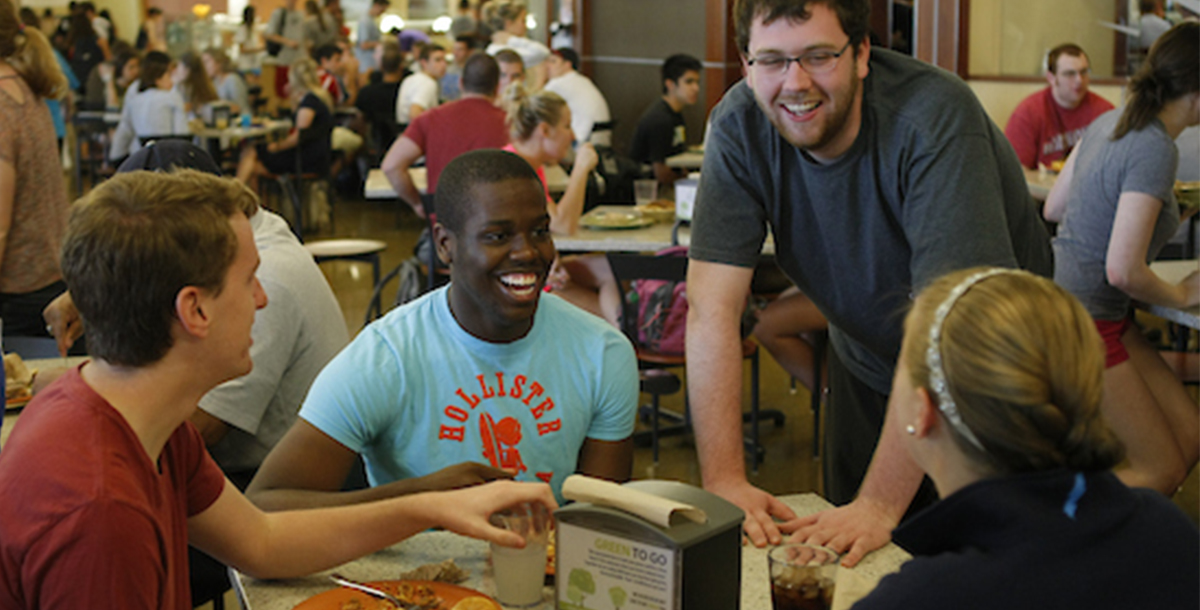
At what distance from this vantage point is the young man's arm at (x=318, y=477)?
180 centimetres

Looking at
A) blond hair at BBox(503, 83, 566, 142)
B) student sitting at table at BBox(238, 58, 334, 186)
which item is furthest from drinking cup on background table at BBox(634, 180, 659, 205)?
student sitting at table at BBox(238, 58, 334, 186)

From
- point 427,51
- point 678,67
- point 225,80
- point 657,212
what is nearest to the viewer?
point 657,212

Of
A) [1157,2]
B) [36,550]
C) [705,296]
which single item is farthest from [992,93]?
[36,550]

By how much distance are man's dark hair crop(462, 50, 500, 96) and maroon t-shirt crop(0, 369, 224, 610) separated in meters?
5.00

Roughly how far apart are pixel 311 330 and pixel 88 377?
3.63 ft

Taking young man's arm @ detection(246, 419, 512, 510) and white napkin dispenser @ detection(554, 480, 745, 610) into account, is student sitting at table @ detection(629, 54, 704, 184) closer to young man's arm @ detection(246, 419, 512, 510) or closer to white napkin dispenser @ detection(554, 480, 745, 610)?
young man's arm @ detection(246, 419, 512, 510)

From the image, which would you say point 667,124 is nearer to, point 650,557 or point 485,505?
point 485,505

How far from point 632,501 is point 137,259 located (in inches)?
24.8

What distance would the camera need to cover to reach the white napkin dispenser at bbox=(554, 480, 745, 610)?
1.34 metres

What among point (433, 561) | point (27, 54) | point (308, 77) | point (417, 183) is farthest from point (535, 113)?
point (308, 77)

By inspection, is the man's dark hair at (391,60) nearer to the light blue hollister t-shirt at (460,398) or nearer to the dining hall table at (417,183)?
the dining hall table at (417,183)

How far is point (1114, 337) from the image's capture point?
3.31 meters

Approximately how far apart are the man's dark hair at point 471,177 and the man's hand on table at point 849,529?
2.50ft

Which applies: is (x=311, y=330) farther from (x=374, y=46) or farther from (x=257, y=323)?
(x=374, y=46)
